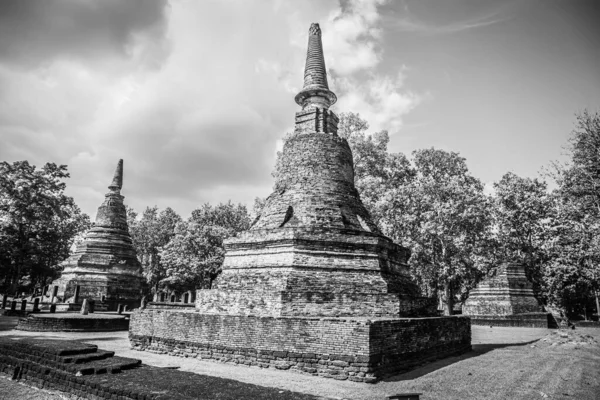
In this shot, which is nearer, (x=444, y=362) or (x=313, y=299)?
(x=313, y=299)

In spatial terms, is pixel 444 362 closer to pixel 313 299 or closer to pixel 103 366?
pixel 313 299

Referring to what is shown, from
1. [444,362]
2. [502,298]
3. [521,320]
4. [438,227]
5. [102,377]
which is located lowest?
[444,362]

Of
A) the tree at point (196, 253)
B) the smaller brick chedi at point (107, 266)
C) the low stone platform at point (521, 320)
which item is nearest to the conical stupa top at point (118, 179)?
the smaller brick chedi at point (107, 266)

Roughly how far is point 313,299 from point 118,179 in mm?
25191

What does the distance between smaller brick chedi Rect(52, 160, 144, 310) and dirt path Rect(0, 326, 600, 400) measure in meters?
15.8

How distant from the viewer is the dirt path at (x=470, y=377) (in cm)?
Answer: 705

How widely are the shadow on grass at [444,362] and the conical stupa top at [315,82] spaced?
10.2m

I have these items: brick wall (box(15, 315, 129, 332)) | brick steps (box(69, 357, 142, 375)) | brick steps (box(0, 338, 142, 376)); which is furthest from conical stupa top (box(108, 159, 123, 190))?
brick steps (box(69, 357, 142, 375))

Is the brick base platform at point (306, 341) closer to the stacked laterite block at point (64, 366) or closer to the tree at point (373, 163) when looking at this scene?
the stacked laterite block at point (64, 366)

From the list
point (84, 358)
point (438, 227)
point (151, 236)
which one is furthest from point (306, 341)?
point (151, 236)

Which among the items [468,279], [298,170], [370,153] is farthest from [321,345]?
[468,279]

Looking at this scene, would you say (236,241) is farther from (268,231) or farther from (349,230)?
(349,230)

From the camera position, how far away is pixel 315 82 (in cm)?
1567

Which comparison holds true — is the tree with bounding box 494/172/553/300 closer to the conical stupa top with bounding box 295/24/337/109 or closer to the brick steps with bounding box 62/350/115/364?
the conical stupa top with bounding box 295/24/337/109
